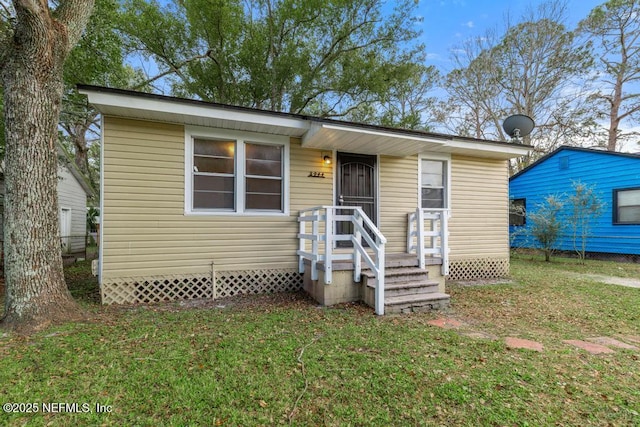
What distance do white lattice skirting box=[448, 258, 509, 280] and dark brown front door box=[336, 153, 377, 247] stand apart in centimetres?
247

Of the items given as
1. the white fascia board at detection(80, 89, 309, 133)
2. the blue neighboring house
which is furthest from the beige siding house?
the blue neighboring house

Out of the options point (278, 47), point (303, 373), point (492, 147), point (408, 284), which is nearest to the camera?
point (303, 373)

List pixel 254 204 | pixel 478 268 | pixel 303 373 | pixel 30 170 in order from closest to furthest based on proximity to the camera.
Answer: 1. pixel 303 373
2. pixel 30 170
3. pixel 254 204
4. pixel 478 268

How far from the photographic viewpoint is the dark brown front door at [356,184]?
6.16 metres

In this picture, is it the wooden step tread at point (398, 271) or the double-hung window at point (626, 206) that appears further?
the double-hung window at point (626, 206)

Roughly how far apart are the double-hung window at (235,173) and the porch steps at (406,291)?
223 centimetres

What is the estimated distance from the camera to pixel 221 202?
214 inches

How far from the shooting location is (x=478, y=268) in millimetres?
7207

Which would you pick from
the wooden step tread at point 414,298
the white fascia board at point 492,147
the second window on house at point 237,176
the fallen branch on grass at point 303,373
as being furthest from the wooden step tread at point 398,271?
the white fascia board at point 492,147

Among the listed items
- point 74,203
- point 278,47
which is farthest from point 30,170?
point 74,203

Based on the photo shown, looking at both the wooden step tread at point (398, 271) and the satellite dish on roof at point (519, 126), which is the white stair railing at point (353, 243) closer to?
the wooden step tread at point (398, 271)

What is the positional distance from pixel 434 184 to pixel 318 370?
5.52 meters

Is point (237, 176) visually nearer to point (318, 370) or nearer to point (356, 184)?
point (356, 184)

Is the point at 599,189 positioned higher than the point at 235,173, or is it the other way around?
the point at 599,189
